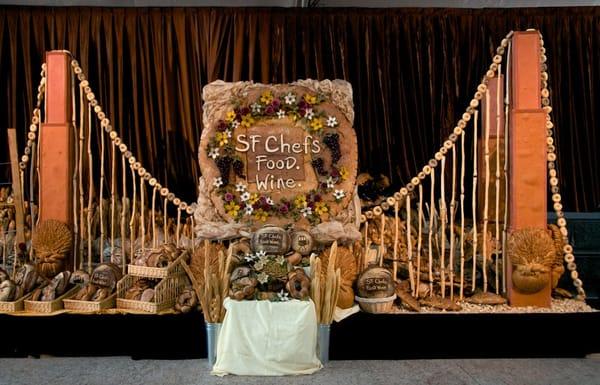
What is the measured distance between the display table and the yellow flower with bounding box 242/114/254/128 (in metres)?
1.59

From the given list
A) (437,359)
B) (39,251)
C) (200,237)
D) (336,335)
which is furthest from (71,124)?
(437,359)

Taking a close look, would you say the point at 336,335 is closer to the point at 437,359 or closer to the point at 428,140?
the point at 437,359

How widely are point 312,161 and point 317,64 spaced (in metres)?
1.69

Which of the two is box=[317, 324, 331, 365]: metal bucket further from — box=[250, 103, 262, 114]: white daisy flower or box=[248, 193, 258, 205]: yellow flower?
box=[250, 103, 262, 114]: white daisy flower

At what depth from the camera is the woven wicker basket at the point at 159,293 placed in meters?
4.07

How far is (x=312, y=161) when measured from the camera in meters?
4.68

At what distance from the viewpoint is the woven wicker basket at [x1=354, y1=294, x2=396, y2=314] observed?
13.7ft

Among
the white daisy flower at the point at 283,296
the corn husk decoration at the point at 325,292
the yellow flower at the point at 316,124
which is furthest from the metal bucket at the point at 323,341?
the yellow flower at the point at 316,124

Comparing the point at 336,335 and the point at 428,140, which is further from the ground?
the point at 428,140

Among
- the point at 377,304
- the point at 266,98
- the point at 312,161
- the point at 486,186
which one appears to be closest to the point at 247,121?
the point at 266,98

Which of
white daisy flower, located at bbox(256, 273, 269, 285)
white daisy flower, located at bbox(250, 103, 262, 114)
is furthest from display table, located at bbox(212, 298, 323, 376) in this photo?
white daisy flower, located at bbox(250, 103, 262, 114)

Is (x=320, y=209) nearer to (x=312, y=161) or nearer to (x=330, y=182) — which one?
(x=330, y=182)

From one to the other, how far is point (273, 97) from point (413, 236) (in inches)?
66.2

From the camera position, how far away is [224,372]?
141 inches
